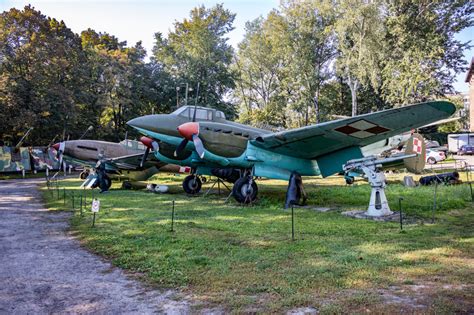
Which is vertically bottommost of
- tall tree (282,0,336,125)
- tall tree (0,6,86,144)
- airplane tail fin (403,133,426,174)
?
airplane tail fin (403,133,426,174)

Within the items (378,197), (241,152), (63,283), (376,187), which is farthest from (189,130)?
(63,283)

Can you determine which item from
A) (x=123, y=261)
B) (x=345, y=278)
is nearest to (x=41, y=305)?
(x=123, y=261)

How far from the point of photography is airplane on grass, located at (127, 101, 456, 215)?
9.66 m

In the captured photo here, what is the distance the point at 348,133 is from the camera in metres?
10.2

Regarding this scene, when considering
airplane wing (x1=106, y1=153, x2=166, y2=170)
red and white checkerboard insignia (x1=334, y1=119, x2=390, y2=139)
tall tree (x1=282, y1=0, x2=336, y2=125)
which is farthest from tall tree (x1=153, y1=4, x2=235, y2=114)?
red and white checkerboard insignia (x1=334, y1=119, x2=390, y2=139)

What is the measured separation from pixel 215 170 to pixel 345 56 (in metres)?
27.3

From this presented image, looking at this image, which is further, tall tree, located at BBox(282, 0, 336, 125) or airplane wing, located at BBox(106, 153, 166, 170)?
tall tree, located at BBox(282, 0, 336, 125)

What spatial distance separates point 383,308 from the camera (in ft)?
12.1

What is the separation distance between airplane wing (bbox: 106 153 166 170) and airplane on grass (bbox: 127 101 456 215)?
4.20m

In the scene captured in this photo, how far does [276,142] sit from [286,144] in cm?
34

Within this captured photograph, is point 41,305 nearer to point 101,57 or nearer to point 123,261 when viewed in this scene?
point 123,261

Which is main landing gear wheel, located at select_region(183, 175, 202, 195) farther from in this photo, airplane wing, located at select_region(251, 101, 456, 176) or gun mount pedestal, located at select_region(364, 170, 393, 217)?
gun mount pedestal, located at select_region(364, 170, 393, 217)

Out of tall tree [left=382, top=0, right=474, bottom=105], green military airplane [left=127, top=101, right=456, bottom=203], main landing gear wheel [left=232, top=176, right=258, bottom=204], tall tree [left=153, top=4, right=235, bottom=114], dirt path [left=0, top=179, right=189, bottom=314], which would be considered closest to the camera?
dirt path [left=0, top=179, right=189, bottom=314]

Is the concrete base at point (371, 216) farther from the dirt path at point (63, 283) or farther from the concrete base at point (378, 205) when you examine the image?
the dirt path at point (63, 283)
